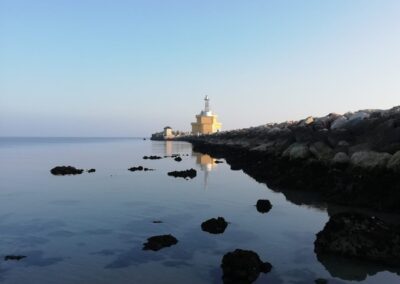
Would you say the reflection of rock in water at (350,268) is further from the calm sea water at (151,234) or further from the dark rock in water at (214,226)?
the dark rock in water at (214,226)

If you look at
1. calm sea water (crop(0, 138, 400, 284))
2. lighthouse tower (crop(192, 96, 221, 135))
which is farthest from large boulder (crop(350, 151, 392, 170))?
lighthouse tower (crop(192, 96, 221, 135))

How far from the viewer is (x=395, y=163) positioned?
34.0 ft

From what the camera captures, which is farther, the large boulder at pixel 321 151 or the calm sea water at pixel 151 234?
the large boulder at pixel 321 151

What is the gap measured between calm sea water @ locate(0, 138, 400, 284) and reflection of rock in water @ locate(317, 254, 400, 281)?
0.01m

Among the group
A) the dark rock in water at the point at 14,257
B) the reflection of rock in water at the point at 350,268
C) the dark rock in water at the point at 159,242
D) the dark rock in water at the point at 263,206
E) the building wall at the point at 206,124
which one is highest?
the building wall at the point at 206,124

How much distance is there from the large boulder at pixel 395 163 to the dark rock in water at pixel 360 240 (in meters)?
3.55

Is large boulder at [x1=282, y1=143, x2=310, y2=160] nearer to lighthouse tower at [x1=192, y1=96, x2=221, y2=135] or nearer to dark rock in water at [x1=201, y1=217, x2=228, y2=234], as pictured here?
dark rock in water at [x1=201, y1=217, x2=228, y2=234]

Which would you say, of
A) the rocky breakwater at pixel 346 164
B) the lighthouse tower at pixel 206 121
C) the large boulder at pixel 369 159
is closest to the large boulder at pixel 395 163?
the rocky breakwater at pixel 346 164

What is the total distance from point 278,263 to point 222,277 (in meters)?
1.13

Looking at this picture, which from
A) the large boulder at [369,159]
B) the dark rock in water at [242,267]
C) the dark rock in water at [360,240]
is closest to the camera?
the dark rock in water at [242,267]

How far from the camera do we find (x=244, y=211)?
10641mm

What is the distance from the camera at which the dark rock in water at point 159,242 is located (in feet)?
23.6

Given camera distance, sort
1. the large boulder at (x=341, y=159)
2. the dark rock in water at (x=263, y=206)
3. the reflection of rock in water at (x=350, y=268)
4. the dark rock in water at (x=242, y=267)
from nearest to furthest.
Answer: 1. the dark rock in water at (x=242, y=267)
2. the reflection of rock in water at (x=350, y=268)
3. the dark rock in water at (x=263, y=206)
4. the large boulder at (x=341, y=159)

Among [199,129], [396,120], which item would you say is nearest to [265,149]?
[396,120]
